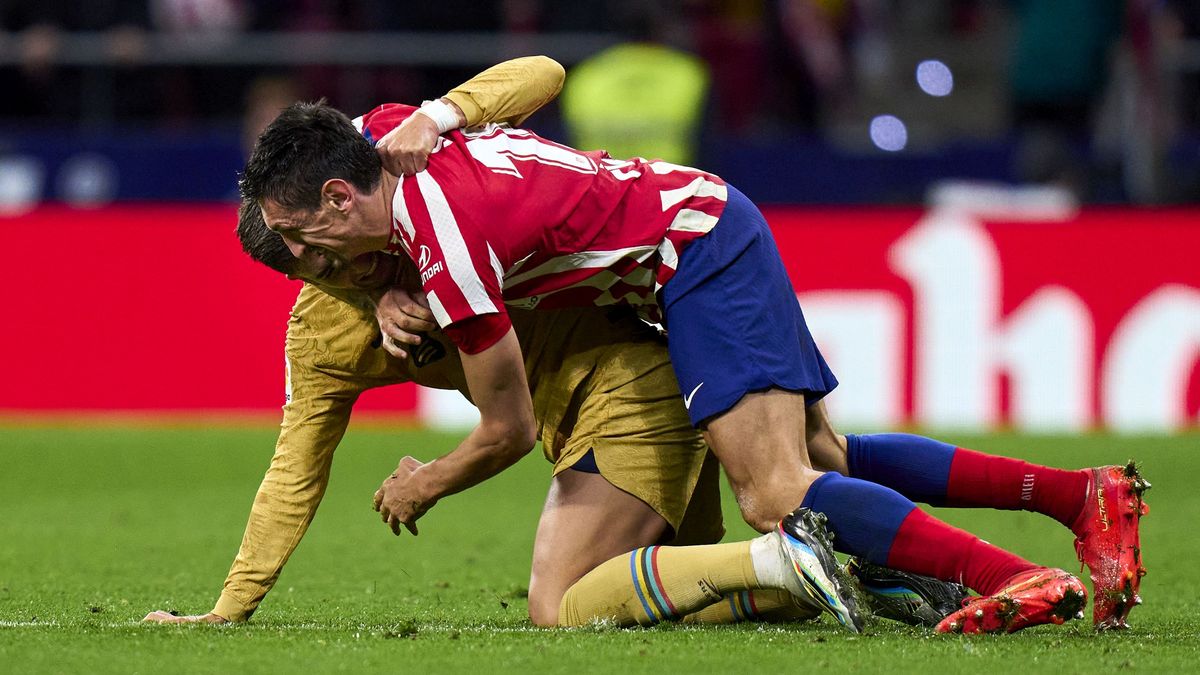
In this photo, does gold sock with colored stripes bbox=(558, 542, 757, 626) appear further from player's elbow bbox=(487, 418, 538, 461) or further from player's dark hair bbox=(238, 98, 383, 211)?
player's dark hair bbox=(238, 98, 383, 211)

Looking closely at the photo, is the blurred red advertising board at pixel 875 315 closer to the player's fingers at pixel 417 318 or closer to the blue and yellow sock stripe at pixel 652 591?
the blue and yellow sock stripe at pixel 652 591

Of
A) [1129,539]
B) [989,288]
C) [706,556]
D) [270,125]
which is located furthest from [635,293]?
[989,288]

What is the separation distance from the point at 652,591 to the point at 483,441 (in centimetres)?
61

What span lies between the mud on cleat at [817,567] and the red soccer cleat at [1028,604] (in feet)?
0.96

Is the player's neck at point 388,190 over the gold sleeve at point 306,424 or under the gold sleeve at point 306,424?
over

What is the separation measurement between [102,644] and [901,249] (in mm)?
6935

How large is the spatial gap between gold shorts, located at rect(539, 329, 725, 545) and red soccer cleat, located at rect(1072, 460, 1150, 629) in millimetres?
1042

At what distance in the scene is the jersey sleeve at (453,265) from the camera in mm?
4109

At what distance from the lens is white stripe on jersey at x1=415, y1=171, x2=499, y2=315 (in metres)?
4.11

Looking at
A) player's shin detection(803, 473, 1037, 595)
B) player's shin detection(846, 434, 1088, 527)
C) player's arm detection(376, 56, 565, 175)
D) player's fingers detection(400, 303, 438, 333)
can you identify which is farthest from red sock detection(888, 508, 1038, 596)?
player's arm detection(376, 56, 565, 175)

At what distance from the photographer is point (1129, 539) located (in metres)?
4.46

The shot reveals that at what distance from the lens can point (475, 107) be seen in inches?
182

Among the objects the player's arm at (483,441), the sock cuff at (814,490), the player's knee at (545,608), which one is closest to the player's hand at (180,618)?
the player's arm at (483,441)

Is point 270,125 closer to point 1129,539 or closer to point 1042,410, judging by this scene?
point 1129,539
